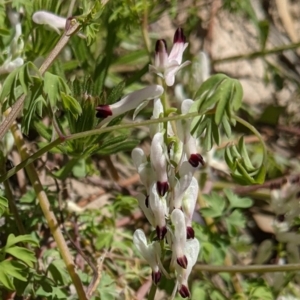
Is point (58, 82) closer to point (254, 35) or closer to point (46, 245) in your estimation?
point (46, 245)

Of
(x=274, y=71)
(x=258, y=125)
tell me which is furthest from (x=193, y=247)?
(x=258, y=125)

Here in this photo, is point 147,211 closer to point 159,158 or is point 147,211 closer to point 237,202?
point 159,158

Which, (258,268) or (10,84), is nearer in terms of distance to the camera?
(10,84)

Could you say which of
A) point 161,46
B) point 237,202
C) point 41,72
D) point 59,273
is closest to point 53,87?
point 41,72

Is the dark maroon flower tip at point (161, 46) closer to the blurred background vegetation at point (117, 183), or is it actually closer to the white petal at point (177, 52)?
the white petal at point (177, 52)

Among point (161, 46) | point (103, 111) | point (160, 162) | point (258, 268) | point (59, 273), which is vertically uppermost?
point (161, 46)

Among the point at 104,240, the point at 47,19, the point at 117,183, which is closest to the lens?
the point at 47,19

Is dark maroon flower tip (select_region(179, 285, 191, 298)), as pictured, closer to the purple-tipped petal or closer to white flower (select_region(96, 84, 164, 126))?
the purple-tipped petal

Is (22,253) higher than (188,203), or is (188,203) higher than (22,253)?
(188,203)

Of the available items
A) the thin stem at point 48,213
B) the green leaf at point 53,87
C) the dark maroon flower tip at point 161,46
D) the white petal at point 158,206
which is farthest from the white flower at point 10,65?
the white petal at point 158,206
